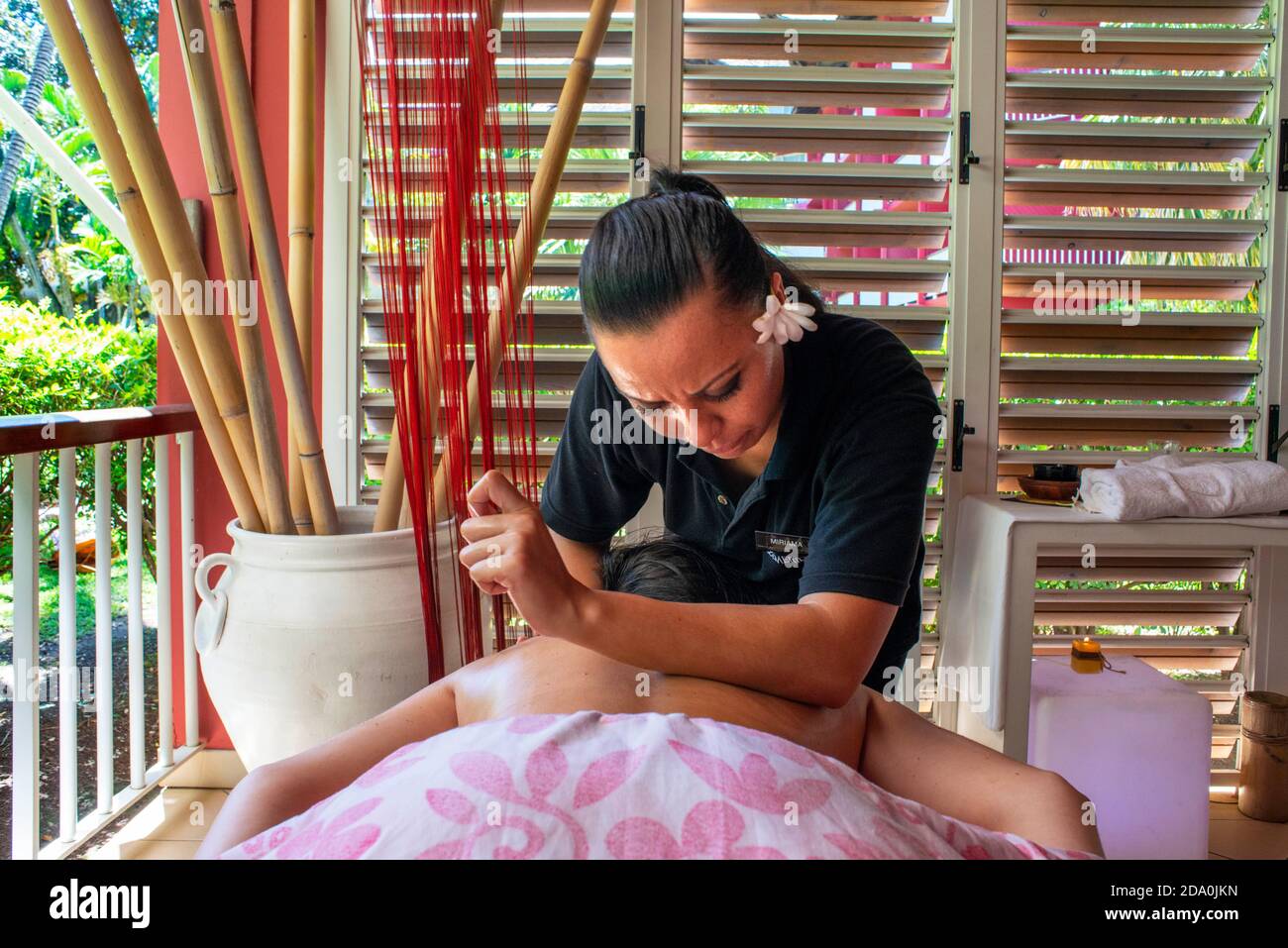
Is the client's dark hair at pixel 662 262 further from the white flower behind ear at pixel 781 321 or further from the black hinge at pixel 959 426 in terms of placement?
the black hinge at pixel 959 426

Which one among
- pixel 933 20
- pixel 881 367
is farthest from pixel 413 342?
pixel 933 20

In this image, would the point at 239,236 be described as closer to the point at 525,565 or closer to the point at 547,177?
the point at 547,177

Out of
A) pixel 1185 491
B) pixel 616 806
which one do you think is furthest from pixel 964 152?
pixel 616 806

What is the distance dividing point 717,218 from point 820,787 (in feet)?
2.19

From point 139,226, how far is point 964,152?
1732mm

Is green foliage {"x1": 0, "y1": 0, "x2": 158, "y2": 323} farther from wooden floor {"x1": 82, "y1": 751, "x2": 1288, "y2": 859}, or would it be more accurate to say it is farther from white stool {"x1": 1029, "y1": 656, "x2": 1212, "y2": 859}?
white stool {"x1": 1029, "y1": 656, "x2": 1212, "y2": 859}

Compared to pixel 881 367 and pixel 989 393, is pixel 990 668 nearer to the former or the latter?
pixel 989 393

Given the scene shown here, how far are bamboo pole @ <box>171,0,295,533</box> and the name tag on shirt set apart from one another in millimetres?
748

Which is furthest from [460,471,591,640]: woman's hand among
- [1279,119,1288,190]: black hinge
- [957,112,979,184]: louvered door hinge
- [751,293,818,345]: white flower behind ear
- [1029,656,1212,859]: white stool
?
[1279,119,1288,190]: black hinge

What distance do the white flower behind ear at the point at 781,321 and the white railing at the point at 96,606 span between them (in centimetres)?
120

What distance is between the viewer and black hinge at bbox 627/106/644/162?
2.22 m

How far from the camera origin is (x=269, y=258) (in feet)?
4.96

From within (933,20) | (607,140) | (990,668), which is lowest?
(990,668)

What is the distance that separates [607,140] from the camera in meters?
2.25
